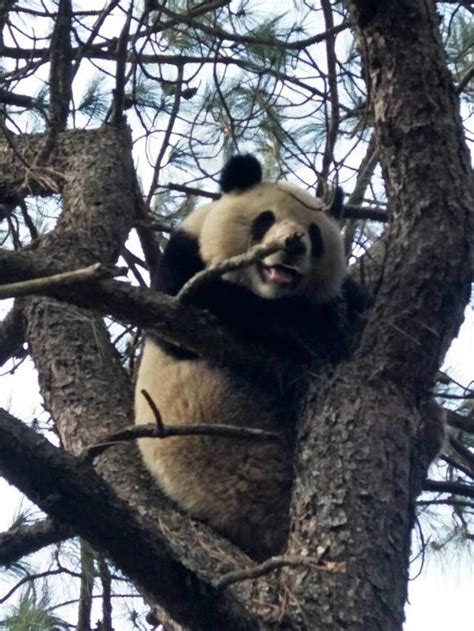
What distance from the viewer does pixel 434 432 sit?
4449 mm

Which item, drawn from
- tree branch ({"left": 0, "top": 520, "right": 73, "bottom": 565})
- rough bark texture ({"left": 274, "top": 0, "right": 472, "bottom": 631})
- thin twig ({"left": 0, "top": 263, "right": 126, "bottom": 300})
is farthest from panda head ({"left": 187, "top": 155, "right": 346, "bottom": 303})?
thin twig ({"left": 0, "top": 263, "right": 126, "bottom": 300})

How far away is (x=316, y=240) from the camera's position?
5031mm

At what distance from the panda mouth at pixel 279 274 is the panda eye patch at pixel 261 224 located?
478mm

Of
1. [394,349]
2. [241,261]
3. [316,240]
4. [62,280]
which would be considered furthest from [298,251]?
[62,280]

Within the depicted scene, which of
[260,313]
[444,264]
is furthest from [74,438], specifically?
[444,264]

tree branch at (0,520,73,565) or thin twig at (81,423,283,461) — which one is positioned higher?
tree branch at (0,520,73,565)

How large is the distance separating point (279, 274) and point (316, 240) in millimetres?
642

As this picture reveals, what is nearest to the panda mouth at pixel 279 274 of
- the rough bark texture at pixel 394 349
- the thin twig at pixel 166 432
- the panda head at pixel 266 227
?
the panda head at pixel 266 227

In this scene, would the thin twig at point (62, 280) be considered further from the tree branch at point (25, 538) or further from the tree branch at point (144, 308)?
the tree branch at point (25, 538)

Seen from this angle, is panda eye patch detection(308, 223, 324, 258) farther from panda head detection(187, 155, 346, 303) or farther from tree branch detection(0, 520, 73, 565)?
tree branch detection(0, 520, 73, 565)

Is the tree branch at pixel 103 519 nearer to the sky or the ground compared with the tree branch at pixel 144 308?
nearer to the ground

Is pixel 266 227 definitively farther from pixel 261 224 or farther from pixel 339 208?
pixel 339 208

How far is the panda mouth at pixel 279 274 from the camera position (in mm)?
4445

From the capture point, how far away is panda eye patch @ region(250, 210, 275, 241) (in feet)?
16.5
